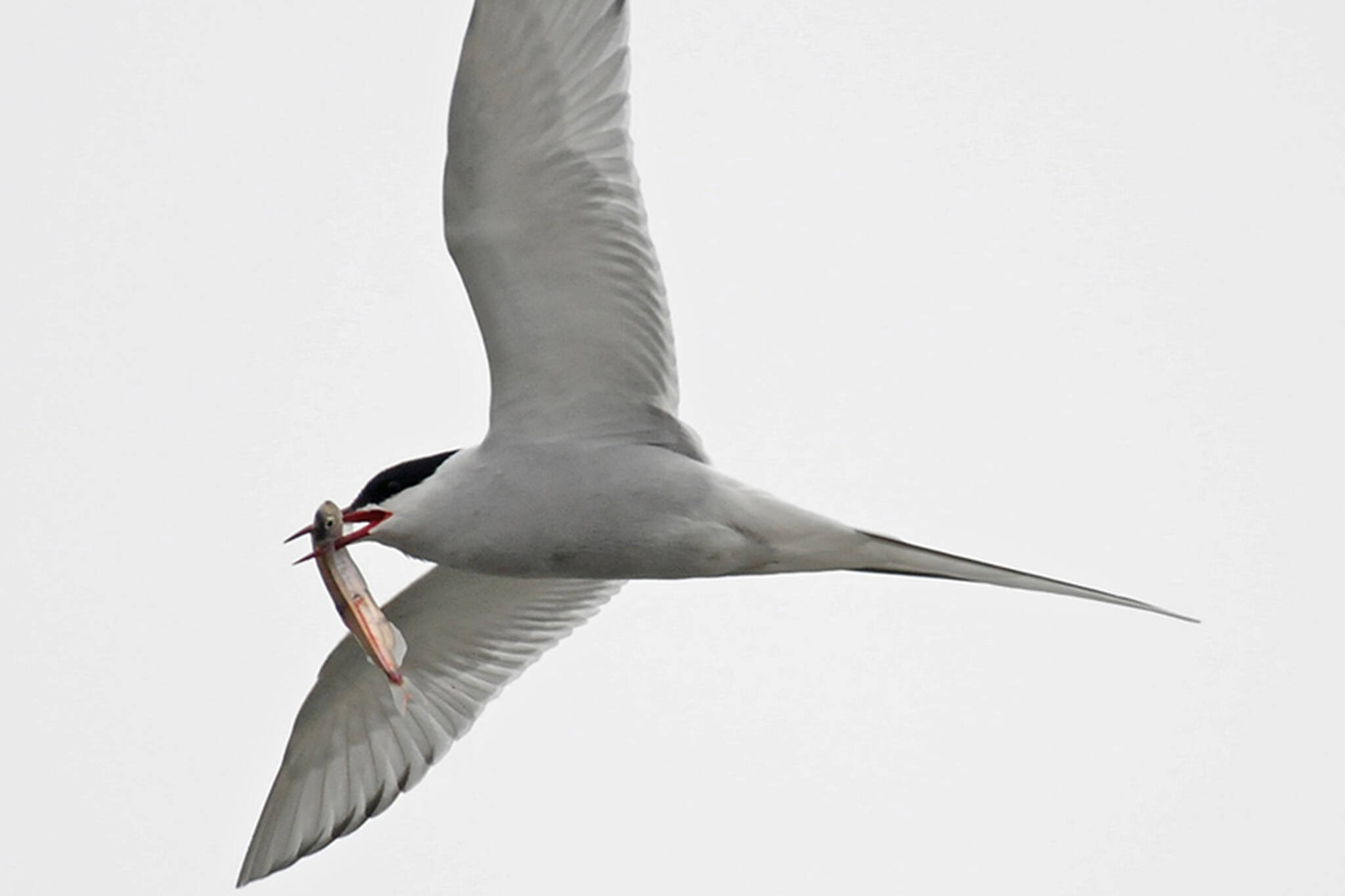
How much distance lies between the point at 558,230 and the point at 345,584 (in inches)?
A: 54.6

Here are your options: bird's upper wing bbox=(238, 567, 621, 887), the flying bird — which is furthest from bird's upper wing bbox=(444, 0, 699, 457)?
bird's upper wing bbox=(238, 567, 621, 887)

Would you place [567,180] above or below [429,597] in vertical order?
above

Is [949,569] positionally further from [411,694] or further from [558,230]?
[411,694]

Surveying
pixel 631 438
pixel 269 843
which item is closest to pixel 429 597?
pixel 269 843

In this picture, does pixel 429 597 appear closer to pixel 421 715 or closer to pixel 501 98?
pixel 421 715

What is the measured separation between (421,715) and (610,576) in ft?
5.82

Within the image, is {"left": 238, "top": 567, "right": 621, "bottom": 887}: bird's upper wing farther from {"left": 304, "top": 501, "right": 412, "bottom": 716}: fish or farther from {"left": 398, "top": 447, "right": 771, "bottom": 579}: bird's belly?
{"left": 304, "top": 501, "right": 412, "bottom": 716}: fish

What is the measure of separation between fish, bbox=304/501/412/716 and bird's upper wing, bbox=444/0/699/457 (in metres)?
0.74

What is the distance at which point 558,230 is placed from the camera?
7008mm

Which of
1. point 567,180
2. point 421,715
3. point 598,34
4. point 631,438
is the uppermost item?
point 598,34

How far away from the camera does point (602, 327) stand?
727 cm

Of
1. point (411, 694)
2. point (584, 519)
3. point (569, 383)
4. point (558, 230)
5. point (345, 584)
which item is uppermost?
point (558, 230)

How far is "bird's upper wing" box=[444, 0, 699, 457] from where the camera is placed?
22.1ft

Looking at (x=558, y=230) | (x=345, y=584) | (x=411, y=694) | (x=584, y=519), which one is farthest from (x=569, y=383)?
(x=411, y=694)
